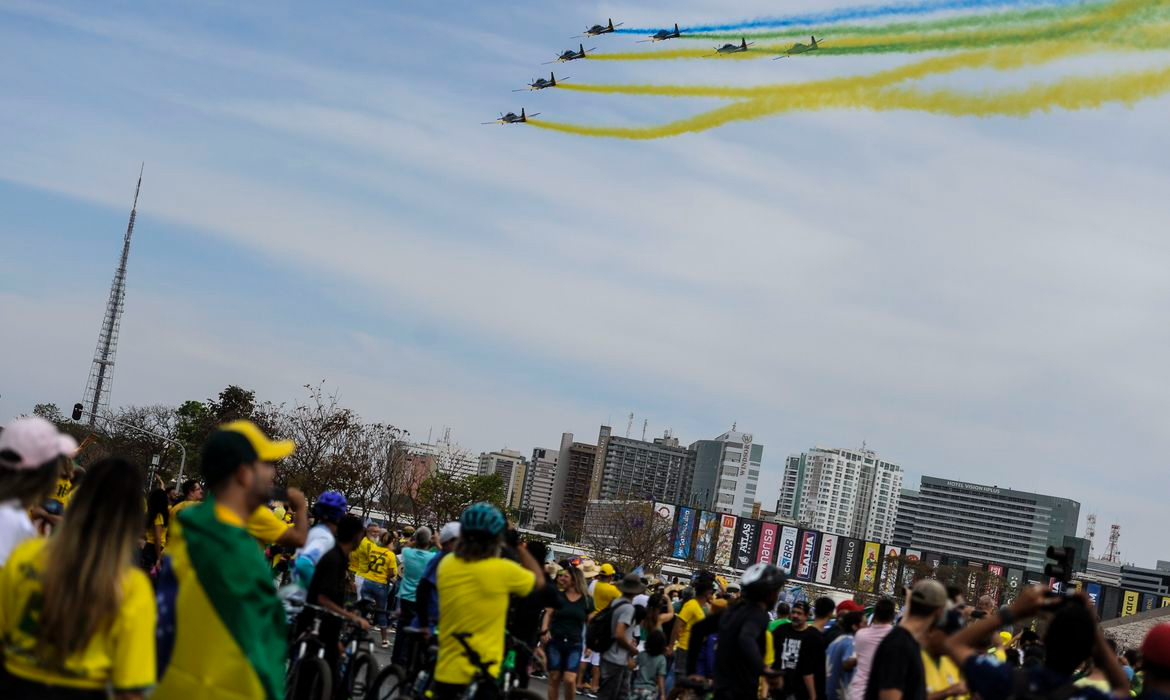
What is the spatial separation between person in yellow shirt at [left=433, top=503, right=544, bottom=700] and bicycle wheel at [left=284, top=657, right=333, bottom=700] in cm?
180

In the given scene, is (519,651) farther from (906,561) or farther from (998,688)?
(906,561)

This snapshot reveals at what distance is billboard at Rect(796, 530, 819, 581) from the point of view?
5915 inches

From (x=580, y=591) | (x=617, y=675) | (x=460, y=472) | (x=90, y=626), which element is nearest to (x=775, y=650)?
(x=617, y=675)

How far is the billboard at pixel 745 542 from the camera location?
488ft

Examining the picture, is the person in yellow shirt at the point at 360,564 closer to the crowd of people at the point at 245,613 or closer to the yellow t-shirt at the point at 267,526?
the crowd of people at the point at 245,613

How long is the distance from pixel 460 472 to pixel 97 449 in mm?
27604

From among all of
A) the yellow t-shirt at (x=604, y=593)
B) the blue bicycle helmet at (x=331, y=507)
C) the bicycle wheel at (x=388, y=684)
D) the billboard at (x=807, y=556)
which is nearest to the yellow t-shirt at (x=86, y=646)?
the bicycle wheel at (x=388, y=684)

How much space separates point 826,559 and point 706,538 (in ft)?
49.0

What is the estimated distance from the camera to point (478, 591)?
8438 millimetres

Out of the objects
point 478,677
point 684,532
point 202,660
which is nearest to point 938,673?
point 478,677

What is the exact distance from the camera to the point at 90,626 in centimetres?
459

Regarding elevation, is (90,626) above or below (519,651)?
above

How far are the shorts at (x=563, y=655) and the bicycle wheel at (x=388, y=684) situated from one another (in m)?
4.86

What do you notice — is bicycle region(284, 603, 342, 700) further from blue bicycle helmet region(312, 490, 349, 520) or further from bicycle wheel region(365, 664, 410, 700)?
blue bicycle helmet region(312, 490, 349, 520)
